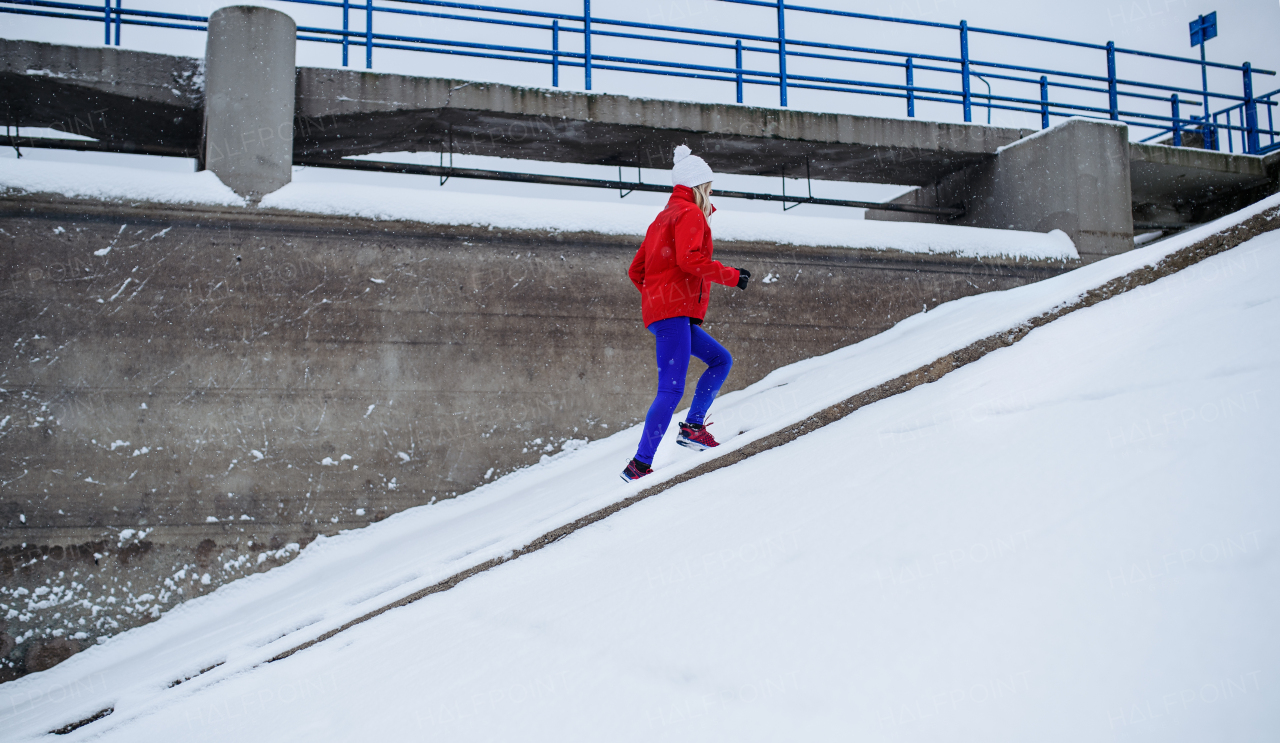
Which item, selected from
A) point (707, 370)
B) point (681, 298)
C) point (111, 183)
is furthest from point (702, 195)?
point (111, 183)

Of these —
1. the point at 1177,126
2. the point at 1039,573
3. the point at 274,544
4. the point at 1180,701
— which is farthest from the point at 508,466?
the point at 1177,126

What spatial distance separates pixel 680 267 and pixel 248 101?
4.00 meters

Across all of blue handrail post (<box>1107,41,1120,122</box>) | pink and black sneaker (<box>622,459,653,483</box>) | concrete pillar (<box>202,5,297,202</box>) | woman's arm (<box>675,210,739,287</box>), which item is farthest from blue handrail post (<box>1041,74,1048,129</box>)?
concrete pillar (<box>202,5,297,202</box>)

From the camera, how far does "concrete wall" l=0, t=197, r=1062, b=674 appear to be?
4.79 meters

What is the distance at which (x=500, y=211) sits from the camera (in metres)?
5.93

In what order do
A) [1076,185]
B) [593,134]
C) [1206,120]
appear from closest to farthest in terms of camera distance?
[593,134] < [1076,185] < [1206,120]

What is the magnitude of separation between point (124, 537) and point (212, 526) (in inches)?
19.9

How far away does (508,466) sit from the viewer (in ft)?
18.4

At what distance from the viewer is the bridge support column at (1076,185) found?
755 cm

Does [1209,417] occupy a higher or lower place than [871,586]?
higher

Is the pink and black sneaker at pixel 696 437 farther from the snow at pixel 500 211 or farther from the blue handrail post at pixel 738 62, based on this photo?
the blue handrail post at pixel 738 62

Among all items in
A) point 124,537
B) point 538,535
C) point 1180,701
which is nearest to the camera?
point 1180,701

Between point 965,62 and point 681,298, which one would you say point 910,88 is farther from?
point 681,298

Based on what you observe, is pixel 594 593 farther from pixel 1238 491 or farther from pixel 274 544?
pixel 274 544
